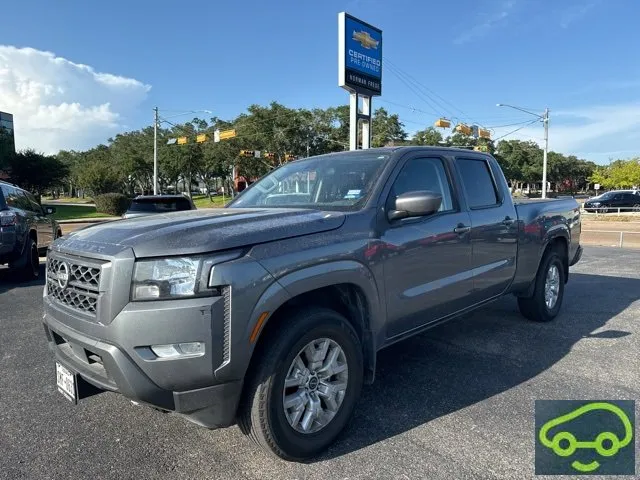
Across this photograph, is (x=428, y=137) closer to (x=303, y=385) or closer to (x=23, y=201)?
(x=23, y=201)

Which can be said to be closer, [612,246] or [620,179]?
[612,246]

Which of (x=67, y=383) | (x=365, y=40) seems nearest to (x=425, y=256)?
(x=67, y=383)

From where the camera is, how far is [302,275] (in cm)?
273

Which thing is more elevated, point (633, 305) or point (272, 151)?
point (272, 151)

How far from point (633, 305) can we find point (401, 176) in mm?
5001

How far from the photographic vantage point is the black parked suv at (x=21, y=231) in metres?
7.81

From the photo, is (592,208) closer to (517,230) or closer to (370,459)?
Answer: (517,230)

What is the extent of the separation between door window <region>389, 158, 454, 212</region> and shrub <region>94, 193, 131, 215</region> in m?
38.4

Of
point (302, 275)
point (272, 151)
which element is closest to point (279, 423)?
point (302, 275)

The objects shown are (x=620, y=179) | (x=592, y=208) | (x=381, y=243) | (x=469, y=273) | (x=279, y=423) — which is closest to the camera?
(x=279, y=423)

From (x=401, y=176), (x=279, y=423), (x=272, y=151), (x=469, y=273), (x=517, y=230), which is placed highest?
(x=272, y=151)

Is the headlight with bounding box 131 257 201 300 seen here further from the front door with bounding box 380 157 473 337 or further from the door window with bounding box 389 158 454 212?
the door window with bounding box 389 158 454 212

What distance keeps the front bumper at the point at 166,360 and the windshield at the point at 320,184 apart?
53.9 inches

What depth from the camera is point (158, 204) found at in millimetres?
10516
